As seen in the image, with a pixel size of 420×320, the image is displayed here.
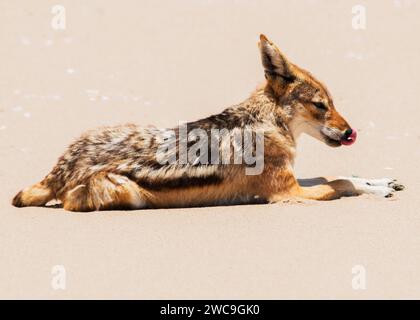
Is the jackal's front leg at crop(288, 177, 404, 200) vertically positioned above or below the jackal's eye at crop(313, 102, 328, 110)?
below

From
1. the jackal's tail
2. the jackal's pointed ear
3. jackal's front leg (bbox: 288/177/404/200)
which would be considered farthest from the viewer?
the jackal's pointed ear

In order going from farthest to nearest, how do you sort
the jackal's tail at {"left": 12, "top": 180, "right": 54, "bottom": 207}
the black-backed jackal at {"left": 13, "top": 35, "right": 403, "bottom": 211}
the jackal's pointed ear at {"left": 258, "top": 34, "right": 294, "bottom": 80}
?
the jackal's pointed ear at {"left": 258, "top": 34, "right": 294, "bottom": 80} → the jackal's tail at {"left": 12, "top": 180, "right": 54, "bottom": 207} → the black-backed jackal at {"left": 13, "top": 35, "right": 403, "bottom": 211}

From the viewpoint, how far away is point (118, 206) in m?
15.3

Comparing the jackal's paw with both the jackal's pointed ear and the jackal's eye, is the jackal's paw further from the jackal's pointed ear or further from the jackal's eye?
the jackal's pointed ear

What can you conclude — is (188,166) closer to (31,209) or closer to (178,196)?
(178,196)

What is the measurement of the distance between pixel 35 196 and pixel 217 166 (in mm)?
3052

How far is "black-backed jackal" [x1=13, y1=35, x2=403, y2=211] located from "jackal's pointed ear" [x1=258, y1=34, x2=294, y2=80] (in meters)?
0.02

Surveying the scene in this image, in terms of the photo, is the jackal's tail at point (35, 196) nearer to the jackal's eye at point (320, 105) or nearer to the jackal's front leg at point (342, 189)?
the jackal's front leg at point (342, 189)

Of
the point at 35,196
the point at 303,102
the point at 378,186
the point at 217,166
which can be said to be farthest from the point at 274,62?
the point at 35,196

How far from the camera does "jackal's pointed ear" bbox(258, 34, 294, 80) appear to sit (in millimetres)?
16125

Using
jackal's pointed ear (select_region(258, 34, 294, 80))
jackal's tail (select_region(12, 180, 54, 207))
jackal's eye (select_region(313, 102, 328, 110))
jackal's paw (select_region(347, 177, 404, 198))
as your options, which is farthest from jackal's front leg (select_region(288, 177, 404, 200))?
jackal's tail (select_region(12, 180, 54, 207))

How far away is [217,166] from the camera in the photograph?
1545 cm

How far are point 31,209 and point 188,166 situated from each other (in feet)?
8.94

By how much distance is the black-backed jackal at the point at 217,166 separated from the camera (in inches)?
597
